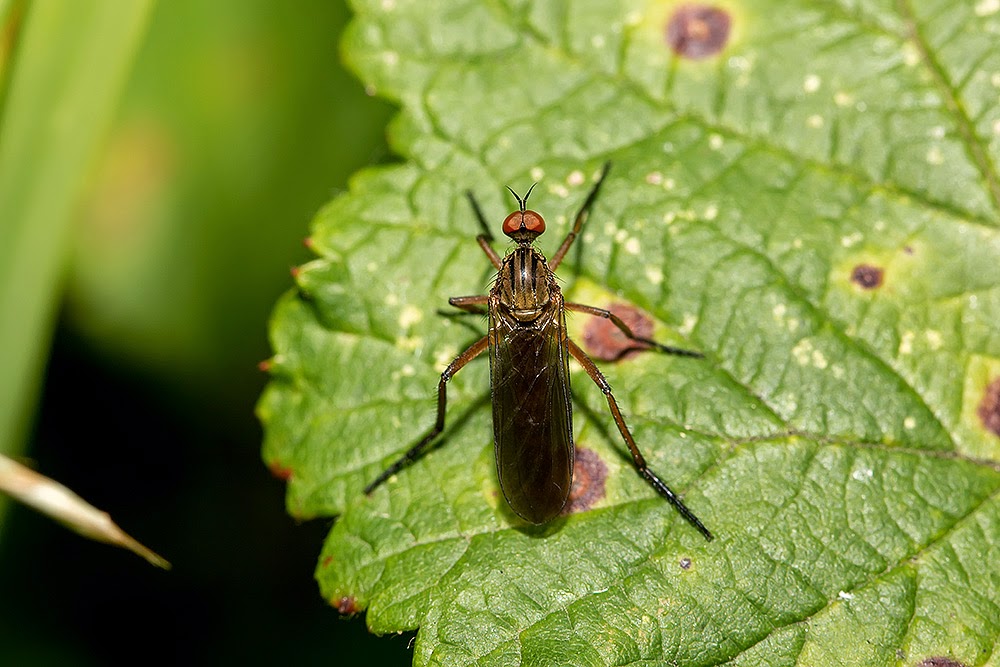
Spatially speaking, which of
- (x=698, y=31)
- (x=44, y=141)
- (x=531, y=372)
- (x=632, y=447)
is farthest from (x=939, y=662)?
(x=44, y=141)

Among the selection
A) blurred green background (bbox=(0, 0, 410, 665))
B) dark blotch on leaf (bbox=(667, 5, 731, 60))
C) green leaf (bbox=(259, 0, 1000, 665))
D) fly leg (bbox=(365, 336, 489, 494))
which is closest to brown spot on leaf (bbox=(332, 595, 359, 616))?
green leaf (bbox=(259, 0, 1000, 665))

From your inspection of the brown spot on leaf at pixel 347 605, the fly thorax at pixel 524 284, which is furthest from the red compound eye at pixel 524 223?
the brown spot on leaf at pixel 347 605

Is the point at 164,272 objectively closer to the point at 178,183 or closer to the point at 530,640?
the point at 178,183

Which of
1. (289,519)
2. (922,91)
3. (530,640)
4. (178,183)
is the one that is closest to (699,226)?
(922,91)

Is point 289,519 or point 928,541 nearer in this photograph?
point 928,541

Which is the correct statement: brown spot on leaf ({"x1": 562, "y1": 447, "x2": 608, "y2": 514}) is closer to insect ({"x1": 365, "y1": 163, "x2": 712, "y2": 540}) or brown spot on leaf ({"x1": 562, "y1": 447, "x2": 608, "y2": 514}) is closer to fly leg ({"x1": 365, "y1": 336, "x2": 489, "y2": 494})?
insect ({"x1": 365, "y1": 163, "x2": 712, "y2": 540})

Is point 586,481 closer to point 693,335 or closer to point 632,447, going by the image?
point 632,447
